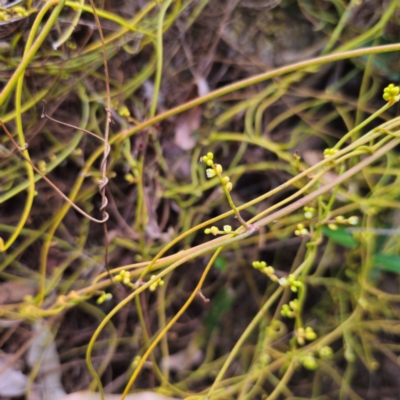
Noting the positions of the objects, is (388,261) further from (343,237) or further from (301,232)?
(301,232)

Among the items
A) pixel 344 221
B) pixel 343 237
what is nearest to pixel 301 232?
pixel 344 221

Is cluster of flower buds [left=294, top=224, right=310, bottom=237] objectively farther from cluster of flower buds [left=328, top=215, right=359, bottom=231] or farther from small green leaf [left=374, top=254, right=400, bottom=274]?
small green leaf [left=374, top=254, right=400, bottom=274]

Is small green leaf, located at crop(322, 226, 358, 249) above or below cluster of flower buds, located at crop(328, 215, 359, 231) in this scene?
below

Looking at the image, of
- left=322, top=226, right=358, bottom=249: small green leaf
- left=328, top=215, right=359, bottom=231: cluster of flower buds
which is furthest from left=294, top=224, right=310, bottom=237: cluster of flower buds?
left=322, top=226, right=358, bottom=249: small green leaf

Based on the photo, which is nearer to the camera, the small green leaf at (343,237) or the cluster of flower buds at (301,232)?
the cluster of flower buds at (301,232)

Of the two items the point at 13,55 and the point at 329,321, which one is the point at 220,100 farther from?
the point at 329,321

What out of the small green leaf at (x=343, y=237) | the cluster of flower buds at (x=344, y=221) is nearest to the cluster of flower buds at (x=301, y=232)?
the cluster of flower buds at (x=344, y=221)

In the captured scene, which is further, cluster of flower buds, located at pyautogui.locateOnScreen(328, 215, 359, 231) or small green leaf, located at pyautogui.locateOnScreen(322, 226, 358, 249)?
small green leaf, located at pyautogui.locateOnScreen(322, 226, 358, 249)

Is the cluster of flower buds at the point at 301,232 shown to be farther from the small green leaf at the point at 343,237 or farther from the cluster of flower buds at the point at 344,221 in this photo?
the small green leaf at the point at 343,237

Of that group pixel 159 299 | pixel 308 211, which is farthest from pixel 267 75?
pixel 159 299

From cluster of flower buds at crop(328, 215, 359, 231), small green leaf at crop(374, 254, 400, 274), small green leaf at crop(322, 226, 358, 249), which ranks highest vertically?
cluster of flower buds at crop(328, 215, 359, 231)
